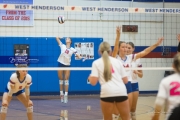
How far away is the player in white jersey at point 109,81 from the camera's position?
5465 millimetres

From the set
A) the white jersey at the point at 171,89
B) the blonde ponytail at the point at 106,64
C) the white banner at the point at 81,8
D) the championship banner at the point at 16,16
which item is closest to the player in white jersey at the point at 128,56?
the blonde ponytail at the point at 106,64

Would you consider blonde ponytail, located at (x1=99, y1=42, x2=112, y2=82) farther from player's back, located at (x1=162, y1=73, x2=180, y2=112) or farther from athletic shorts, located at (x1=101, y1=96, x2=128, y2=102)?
player's back, located at (x1=162, y1=73, x2=180, y2=112)

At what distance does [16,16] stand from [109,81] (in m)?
8.92

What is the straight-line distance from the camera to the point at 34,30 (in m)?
14.1

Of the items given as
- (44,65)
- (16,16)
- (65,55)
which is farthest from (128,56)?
(16,16)

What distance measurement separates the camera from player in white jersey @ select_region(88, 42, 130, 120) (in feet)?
17.9

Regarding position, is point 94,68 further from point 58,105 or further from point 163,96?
point 58,105

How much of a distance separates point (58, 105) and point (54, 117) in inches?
95.1

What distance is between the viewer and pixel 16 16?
1382cm

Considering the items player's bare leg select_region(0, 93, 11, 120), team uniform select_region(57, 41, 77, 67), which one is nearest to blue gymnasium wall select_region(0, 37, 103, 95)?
team uniform select_region(57, 41, 77, 67)

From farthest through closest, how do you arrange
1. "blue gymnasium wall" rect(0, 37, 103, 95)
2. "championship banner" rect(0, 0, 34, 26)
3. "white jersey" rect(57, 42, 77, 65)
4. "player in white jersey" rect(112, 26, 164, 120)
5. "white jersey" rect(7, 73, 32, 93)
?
"championship banner" rect(0, 0, 34, 26), "blue gymnasium wall" rect(0, 37, 103, 95), "white jersey" rect(57, 42, 77, 65), "white jersey" rect(7, 73, 32, 93), "player in white jersey" rect(112, 26, 164, 120)

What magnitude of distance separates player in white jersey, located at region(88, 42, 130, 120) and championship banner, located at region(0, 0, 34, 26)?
8.62 meters

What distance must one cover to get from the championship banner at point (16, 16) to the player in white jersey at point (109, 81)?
8622 mm

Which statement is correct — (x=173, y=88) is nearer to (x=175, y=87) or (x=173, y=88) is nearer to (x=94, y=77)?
(x=175, y=87)
